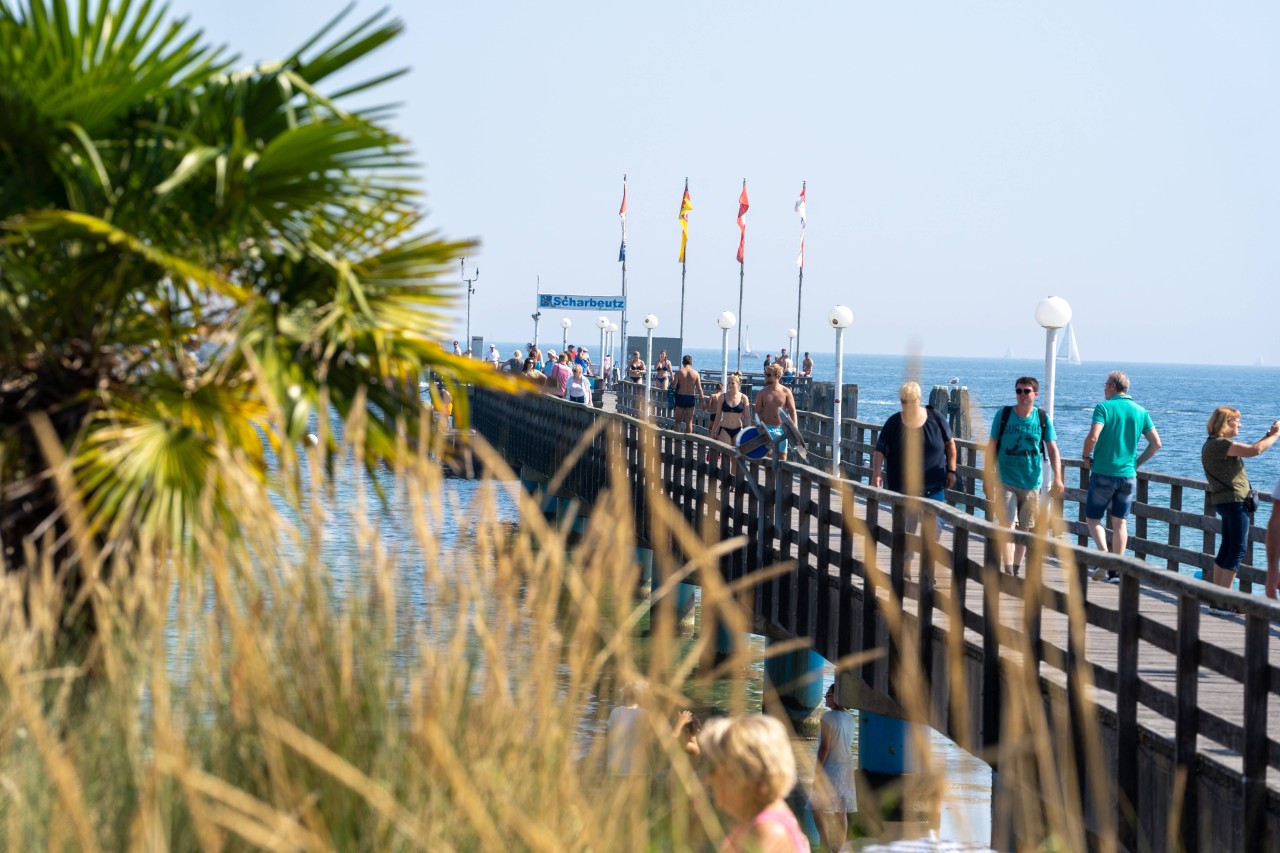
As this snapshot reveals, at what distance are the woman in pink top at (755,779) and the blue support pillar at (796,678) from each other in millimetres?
10548

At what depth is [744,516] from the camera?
15289 mm

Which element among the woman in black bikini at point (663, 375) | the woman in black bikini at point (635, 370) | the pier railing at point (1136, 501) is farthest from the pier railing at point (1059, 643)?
the woman in black bikini at point (663, 375)

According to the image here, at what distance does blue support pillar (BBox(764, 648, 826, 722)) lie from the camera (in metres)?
15.2

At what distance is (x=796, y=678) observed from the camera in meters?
15.1

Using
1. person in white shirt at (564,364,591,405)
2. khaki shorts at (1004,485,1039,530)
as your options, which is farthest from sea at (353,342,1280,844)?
person in white shirt at (564,364,591,405)

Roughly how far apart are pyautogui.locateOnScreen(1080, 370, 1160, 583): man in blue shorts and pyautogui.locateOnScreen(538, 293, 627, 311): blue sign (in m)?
42.8

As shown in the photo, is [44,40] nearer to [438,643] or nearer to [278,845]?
[438,643]

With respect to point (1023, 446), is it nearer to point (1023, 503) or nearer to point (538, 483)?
point (1023, 503)

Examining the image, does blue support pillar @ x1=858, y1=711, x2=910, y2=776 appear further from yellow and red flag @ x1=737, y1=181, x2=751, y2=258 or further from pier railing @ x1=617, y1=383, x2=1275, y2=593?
yellow and red flag @ x1=737, y1=181, x2=751, y2=258

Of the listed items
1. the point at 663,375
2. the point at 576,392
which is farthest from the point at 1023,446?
the point at 663,375

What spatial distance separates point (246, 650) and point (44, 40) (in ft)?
7.57

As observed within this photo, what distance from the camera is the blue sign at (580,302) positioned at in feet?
179

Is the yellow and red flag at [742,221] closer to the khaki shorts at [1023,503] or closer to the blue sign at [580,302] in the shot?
the blue sign at [580,302]

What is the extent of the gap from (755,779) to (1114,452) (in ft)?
28.3
